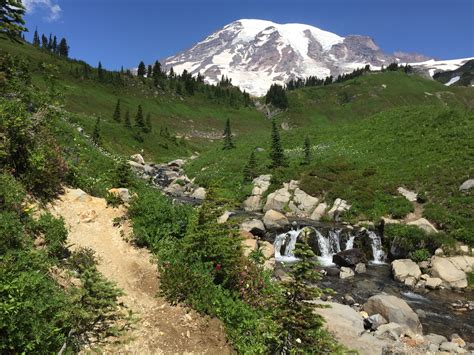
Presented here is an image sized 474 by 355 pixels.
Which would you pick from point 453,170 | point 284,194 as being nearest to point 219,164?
point 284,194

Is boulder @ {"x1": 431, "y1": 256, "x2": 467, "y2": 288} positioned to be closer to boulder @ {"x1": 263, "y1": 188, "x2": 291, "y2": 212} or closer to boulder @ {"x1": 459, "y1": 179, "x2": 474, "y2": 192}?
boulder @ {"x1": 459, "y1": 179, "x2": 474, "y2": 192}

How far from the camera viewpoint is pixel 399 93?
7180 inches

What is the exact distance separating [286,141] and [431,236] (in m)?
38.6

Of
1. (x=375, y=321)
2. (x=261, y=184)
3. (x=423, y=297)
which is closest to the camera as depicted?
(x=375, y=321)

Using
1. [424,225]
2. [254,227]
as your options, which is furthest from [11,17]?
[424,225]

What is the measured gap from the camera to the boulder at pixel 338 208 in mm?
31109

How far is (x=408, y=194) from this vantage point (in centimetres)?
3120

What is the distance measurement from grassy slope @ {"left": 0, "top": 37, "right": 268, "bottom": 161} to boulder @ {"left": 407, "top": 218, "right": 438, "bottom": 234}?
178 feet

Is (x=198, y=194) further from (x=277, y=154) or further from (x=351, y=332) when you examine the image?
(x=351, y=332)

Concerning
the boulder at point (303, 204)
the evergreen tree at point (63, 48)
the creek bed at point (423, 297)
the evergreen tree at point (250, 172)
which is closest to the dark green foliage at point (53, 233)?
the creek bed at point (423, 297)

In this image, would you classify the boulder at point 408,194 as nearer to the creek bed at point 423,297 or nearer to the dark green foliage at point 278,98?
the creek bed at point 423,297

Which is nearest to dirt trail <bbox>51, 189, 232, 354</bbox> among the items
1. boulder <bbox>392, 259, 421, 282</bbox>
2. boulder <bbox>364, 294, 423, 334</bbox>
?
boulder <bbox>364, 294, 423, 334</bbox>

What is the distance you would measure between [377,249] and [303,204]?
32.2ft

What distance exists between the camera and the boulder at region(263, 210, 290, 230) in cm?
2720
